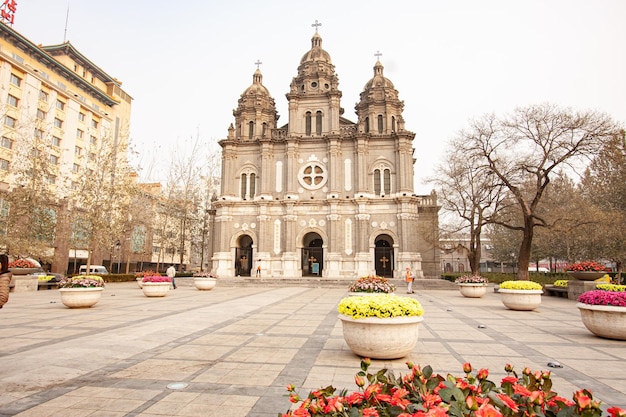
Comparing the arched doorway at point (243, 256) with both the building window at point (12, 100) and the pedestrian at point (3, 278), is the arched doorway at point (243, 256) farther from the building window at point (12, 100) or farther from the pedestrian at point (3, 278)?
the pedestrian at point (3, 278)

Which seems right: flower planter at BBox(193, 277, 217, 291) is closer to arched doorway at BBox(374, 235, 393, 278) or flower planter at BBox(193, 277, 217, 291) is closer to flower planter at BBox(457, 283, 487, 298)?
flower planter at BBox(457, 283, 487, 298)

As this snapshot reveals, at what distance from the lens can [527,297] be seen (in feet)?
48.2

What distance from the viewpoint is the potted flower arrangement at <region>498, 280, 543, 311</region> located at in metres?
14.7

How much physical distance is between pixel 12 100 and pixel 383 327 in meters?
46.7

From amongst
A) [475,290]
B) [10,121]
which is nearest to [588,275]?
[475,290]

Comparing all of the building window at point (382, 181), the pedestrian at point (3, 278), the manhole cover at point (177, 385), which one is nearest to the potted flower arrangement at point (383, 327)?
the manhole cover at point (177, 385)

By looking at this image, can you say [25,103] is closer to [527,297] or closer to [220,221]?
[220,221]

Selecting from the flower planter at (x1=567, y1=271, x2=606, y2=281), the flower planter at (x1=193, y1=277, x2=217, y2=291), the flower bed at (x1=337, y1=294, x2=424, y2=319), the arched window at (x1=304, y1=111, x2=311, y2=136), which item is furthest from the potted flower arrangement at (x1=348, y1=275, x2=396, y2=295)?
the arched window at (x1=304, y1=111, x2=311, y2=136)

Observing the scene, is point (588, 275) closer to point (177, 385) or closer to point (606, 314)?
point (606, 314)

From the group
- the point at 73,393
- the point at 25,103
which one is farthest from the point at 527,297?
the point at 25,103

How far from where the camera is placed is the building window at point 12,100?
38.5 m

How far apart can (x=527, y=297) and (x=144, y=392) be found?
1400 cm

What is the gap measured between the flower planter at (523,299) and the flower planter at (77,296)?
15779 mm

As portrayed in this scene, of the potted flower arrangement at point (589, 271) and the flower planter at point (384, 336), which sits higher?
the potted flower arrangement at point (589, 271)
